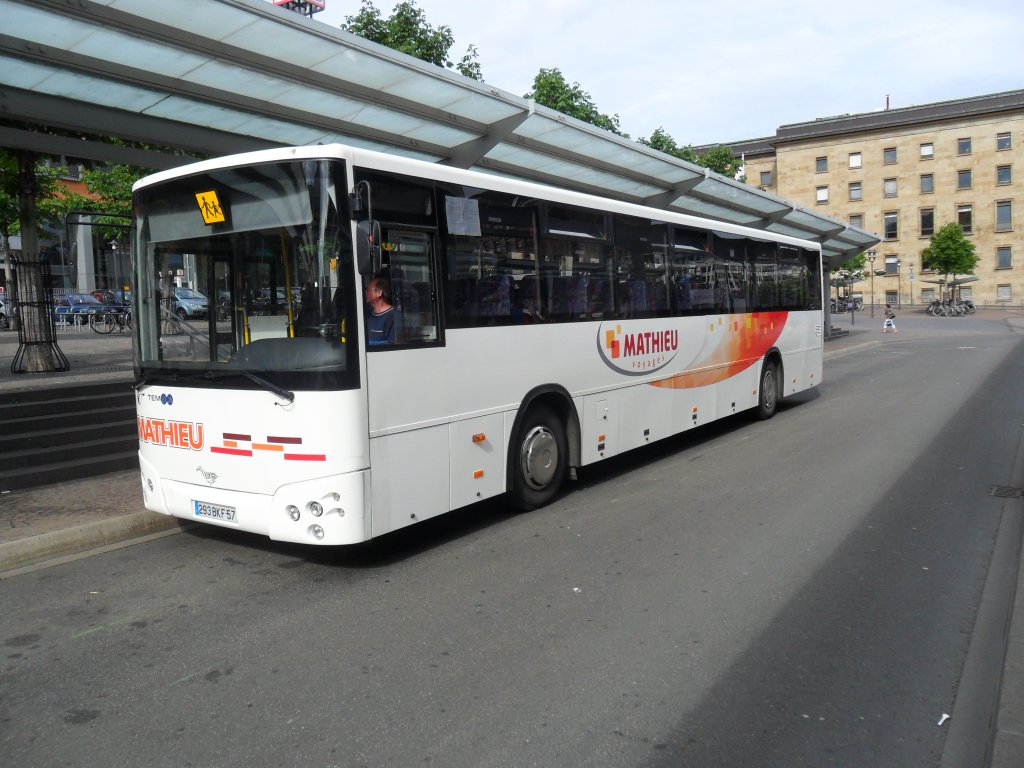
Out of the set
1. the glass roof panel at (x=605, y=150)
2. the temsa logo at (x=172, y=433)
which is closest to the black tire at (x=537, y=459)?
the temsa logo at (x=172, y=433)

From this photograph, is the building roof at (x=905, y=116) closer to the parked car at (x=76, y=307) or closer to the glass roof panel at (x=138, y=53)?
the parked car at (x=76, y=307)

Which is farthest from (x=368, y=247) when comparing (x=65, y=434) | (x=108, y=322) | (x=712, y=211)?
(x=108, y=322)

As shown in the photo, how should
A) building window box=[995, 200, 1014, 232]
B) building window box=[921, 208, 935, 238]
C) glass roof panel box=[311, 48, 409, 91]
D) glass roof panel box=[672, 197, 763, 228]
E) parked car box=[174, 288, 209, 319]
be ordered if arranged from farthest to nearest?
building window box=[921, 208, 935, 238] < building window box=[995, 200, 1014, 232] < glass roof panel box=[672, 197, 763, 228] < glass roof panel box=[311, 48, 409, 91] < parked car box=[174, 288, 209, 319]

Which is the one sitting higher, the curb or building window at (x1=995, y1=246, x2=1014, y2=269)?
building window at (x1=995, y1=246, x2=1014, y2=269)

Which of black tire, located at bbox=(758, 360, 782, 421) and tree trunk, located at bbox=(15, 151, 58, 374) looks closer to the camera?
tree trunk, located at bbox=(15, 151, 58, 374)

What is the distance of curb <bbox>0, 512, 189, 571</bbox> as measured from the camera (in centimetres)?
616

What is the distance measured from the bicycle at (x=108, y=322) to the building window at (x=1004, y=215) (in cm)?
7354

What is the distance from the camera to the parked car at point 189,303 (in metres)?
6.07

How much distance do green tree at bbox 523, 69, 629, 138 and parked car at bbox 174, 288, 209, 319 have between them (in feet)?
96.5

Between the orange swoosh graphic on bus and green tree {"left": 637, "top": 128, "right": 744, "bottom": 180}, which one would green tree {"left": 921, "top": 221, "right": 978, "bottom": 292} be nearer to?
green tree {"left": 637, "top": 128, "right": 744, "bottom": 180}

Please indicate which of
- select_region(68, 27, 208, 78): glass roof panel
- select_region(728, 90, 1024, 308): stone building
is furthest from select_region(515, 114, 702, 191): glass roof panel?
select_region(728, 90, 1024, 308): stone building

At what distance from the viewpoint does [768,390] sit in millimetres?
13195

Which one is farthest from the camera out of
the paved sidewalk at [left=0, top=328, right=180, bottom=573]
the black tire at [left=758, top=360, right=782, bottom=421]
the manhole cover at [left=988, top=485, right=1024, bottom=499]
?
the black tire at [left=758, top=360, right=782, bottom=421]

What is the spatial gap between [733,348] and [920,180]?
74.5 m
